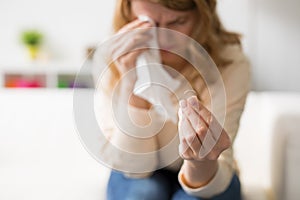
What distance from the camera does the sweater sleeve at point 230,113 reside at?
770 mm

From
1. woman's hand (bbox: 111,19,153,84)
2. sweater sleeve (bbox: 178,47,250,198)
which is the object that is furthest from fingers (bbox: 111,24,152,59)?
sweater sleeve (bbox: 178,47,250,198)

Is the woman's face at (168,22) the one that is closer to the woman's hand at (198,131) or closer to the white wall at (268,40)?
the woman's hand at (198,131)

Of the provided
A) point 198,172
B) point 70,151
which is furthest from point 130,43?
point 70,151

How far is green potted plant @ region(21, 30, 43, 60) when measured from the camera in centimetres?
231

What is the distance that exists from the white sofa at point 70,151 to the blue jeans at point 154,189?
57mm

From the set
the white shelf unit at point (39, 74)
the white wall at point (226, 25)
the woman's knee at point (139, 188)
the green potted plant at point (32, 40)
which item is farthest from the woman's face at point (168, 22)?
the green potted plant at point (32, 40)

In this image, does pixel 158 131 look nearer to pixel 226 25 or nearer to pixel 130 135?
pixel 130 135

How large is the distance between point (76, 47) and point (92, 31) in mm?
120

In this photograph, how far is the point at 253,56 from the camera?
2240 millimetres

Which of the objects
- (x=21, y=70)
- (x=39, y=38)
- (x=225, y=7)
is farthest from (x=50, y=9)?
(x=225, y=7)

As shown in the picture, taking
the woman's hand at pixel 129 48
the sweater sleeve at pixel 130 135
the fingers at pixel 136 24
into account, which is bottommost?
the sweater sleeve at pixel 130 135

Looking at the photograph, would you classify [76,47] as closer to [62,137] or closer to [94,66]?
[62,137]

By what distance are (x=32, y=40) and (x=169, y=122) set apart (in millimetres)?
1636

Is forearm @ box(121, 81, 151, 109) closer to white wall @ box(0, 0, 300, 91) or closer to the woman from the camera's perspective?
the woman
